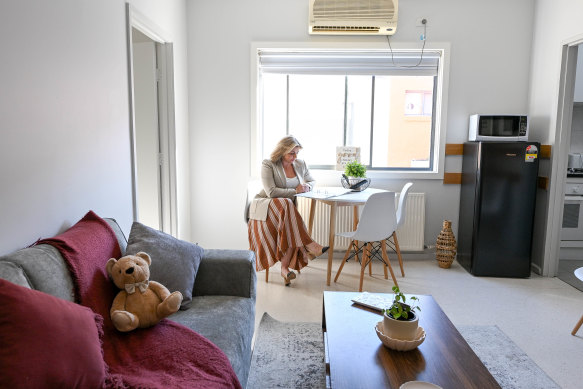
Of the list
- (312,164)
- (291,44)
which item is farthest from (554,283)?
(291,44)

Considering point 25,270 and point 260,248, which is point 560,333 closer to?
point 260,248

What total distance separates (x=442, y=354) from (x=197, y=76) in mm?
3486

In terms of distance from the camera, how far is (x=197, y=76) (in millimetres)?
4289

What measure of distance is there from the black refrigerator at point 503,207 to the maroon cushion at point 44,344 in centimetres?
344

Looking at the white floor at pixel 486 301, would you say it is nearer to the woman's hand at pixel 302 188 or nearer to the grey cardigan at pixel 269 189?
the grey cardigan at pixel 269 189

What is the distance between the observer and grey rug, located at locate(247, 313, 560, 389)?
7.26 ft

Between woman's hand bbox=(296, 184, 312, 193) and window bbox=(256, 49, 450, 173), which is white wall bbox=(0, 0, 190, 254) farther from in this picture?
window bbox=(256, 49, 450, 173)

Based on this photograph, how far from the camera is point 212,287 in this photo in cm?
230

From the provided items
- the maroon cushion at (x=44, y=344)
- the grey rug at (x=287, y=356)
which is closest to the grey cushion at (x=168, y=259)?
the grey rug at (x=287, y=356)

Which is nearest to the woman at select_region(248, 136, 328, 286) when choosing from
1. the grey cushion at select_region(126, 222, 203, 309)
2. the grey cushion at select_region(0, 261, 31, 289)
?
the grey cushion at select_region(126, 222, 203, 309)

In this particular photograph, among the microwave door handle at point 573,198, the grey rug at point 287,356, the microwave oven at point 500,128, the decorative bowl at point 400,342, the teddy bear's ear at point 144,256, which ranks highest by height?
the microwave oven at point 500,128

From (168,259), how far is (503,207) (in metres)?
3.04

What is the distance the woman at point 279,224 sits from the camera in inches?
140

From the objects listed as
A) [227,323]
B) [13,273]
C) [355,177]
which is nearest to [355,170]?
[355,177]
